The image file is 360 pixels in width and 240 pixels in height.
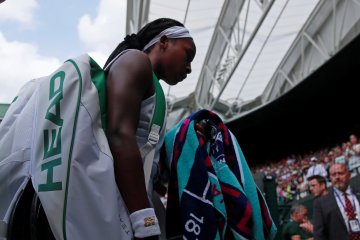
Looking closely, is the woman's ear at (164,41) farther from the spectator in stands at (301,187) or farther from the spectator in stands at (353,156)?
the spectator in stands at (301,187)

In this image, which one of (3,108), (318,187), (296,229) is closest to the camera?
(3,108)

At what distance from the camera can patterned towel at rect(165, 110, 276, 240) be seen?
5.29 ft

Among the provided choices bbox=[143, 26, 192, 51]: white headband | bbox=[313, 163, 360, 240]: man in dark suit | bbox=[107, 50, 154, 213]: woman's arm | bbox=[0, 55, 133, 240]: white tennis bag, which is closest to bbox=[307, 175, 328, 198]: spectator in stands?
bbox=[313, 163, 360, 240]: man in dark suit

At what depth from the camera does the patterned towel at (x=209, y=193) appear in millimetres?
1613

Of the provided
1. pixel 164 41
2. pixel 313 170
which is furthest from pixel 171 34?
pixel 313 170

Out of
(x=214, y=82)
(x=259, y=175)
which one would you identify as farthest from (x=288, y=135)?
(x=259, y=175)

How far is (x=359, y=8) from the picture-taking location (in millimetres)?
16109

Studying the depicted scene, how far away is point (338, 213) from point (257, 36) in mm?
15906

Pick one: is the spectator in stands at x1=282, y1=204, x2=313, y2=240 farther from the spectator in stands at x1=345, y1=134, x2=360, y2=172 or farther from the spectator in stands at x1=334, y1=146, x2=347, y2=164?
the spectator in stands at x1=345, y1=134, x2=360, y2=172

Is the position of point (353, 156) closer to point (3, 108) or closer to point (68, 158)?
point (3, 108)

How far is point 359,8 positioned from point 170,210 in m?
16.1

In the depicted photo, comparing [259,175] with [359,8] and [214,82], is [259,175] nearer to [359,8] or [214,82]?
[359,8]

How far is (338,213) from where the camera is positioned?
548 cm

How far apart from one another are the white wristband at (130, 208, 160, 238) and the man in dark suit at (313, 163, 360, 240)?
4.48 metres
